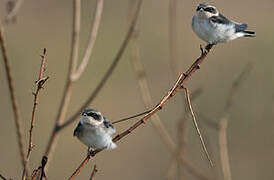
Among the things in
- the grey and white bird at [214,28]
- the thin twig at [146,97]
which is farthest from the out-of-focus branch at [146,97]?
the grey and white bird at [214,28]

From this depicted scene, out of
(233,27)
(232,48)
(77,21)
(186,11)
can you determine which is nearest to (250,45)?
(232,48)

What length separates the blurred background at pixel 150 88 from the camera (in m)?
11.4

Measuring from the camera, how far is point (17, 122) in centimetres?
189

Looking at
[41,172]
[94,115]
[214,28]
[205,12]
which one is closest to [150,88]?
[205,12]

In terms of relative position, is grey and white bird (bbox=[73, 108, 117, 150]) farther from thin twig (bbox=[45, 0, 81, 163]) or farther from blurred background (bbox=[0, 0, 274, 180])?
blurred background (bbox=[0, 0, 274, 180])

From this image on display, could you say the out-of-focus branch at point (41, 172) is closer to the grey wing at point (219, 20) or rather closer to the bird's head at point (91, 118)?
the bird's head at point (91, 118)

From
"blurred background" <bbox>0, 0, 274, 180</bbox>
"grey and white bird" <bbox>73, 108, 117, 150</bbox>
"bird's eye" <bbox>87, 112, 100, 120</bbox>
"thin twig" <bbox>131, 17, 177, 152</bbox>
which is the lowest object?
"blurred background" <bbox>0, 0, 274, 180</bbox>

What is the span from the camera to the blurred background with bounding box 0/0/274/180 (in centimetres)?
1144

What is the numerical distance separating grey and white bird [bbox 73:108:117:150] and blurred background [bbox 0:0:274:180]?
14.4ft

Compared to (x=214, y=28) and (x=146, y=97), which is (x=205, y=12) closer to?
(x=214, y=28)

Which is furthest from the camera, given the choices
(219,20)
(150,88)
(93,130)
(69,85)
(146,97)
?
(150,88)

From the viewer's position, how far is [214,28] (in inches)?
194

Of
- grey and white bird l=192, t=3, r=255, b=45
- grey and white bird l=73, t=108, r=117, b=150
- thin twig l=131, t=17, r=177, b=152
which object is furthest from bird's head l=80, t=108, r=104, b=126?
grey and white bird l=192, t=3, r=255, b=45

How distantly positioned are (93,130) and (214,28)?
1234 mm
